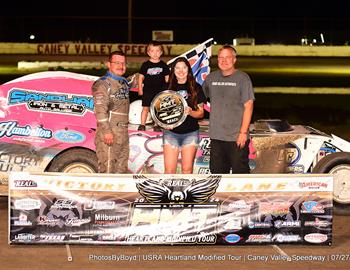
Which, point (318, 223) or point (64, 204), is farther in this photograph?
point (318, 223)

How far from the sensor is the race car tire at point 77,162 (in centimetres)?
774

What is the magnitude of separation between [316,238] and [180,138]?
1530 millimetres

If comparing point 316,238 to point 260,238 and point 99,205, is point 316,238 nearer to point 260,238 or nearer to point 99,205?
point 260,238

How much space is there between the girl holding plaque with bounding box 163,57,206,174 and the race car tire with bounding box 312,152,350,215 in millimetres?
1429

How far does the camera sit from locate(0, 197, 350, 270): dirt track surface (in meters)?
6.08

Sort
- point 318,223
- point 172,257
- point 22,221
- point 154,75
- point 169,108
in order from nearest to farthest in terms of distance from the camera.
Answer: point 172,257, point 22,221, point 318,223, point 169,108, point 154,75

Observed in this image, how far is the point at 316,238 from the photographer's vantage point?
22.0 feet

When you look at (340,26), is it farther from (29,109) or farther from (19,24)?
(29,109)

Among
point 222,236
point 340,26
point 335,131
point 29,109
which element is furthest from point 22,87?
point 340,26

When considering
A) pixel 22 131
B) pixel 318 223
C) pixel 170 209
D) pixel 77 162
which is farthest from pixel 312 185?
pixel 22 131

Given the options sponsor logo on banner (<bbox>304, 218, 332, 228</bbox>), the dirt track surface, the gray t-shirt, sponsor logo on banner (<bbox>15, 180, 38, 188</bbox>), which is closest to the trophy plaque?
the gray t-shirt

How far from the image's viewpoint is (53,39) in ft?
178

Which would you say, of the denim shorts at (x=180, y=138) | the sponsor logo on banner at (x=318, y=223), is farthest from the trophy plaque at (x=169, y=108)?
the sponsor logo on banner at (x=318, y=223)

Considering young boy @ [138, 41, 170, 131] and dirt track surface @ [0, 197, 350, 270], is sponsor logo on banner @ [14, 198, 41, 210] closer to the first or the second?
dirt track surface @ [0, 197, 350, 270]
